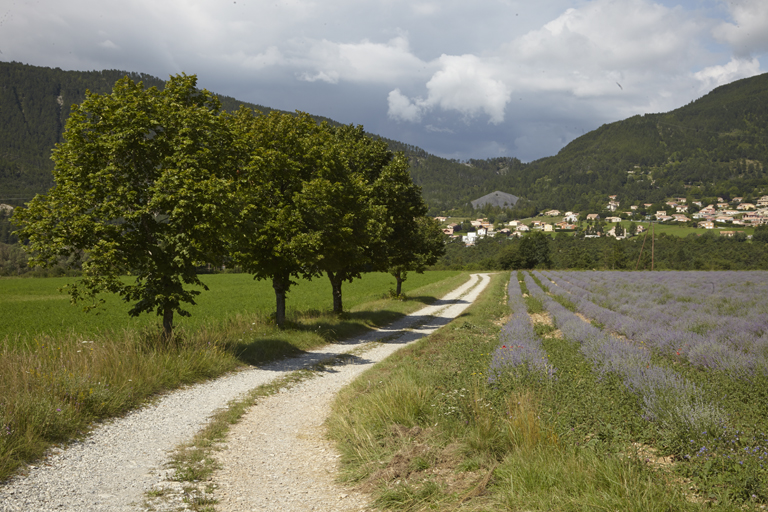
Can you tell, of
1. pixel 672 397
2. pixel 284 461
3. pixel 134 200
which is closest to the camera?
pixel 672 397

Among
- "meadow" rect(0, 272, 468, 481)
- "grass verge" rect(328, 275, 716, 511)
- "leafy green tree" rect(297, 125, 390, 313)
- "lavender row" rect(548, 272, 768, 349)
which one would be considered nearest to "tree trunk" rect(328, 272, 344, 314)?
"leafy green tree" rect(297, 125, 390, 313)

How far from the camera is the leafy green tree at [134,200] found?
1012 cm

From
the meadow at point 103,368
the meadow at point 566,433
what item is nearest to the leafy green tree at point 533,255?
the meadow at point 103,368

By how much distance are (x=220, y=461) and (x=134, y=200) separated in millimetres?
7951

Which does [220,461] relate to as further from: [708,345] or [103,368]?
[708,345]

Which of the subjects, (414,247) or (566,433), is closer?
(566,433)

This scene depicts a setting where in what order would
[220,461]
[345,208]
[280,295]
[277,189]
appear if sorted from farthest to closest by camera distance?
[345,208]
[280,295]
[277,189]
[220,461]

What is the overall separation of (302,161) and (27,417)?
45.0ft

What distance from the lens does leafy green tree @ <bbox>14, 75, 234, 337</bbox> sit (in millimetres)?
10117

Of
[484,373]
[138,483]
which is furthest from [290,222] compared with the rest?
[138,483]

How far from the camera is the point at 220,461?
5840 mm

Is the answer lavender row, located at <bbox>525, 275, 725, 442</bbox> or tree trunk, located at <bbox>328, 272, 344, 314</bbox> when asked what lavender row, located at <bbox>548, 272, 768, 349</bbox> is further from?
tree trunk, located at <bbox>328, 272, 344, 314</bbox>

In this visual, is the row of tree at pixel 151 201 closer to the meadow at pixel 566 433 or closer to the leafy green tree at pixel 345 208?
the leafy green tree at pixel 345 208

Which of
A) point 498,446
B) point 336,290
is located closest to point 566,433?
point 498,446
